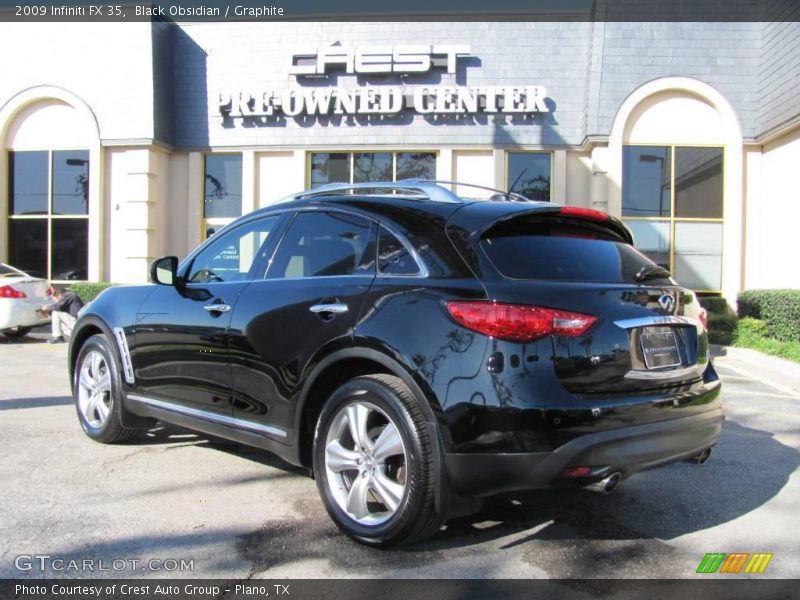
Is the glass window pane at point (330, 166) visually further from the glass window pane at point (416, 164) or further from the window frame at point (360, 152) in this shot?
the glass window pane at point (416, 164)

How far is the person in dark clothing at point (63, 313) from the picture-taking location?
11.8 metres

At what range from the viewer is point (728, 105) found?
1402 centimetres

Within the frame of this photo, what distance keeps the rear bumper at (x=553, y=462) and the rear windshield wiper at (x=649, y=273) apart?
2.68ft

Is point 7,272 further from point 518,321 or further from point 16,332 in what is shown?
point 518,321

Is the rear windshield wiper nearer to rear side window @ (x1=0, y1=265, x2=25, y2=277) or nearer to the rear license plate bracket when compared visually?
the rear license plate bracket

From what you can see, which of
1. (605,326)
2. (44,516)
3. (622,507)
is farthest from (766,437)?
(44,516)

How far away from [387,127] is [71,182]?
7.36 metres

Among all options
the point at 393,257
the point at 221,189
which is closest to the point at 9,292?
the point at 221,189

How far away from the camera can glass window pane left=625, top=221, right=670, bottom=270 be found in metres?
14.4

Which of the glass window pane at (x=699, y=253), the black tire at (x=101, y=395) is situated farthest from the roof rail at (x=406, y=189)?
the glass window pane at (x=699, y=253)

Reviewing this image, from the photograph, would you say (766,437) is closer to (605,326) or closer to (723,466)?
(723,466)

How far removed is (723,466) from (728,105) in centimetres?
A: 1120

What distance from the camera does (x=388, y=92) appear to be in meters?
14.8

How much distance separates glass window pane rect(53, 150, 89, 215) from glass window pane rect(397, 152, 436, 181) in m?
7.08
